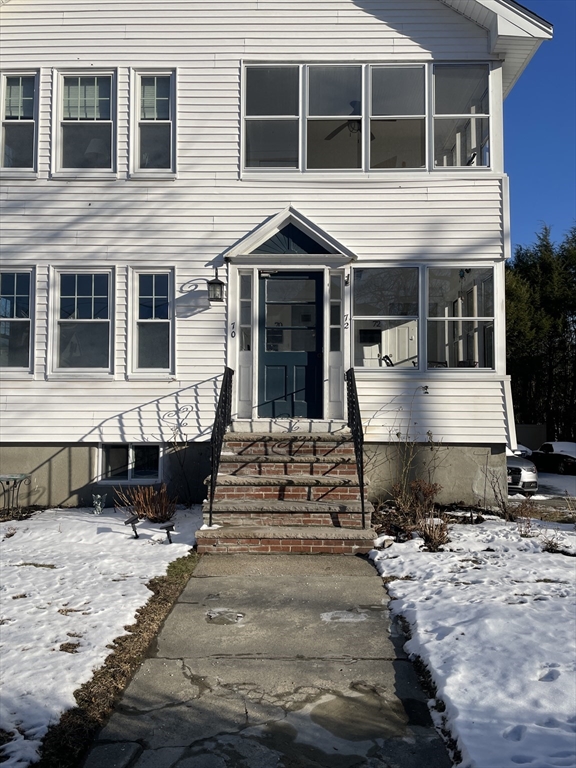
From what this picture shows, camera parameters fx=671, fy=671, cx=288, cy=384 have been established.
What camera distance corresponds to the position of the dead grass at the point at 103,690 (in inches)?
138

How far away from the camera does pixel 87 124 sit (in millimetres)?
10984

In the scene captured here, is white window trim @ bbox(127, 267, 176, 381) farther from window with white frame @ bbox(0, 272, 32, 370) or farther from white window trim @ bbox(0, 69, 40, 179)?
white window trim @ bbox(0, 69, 40, 179)

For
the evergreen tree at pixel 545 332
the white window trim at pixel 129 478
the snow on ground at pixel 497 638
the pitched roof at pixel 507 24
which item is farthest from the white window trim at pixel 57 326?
the evergreen tree at pixel 545 332

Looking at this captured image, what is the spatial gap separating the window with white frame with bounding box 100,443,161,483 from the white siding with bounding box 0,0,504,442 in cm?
31

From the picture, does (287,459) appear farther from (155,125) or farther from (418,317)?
(155,125)

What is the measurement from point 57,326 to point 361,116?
6003 millimetres

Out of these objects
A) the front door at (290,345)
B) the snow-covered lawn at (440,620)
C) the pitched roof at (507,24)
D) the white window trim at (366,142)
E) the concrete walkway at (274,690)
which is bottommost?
the concrete walkway at (274,690)

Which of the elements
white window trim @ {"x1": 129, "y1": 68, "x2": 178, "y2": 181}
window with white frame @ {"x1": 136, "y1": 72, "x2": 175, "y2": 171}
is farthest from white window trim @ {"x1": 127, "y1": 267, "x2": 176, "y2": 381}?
window with white frame @ {"x1": 136, "y1": 72, "x2": 175, "y2": 171}

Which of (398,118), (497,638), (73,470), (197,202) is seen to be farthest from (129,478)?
(398,118)

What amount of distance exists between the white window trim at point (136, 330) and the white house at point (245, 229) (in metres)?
0.03

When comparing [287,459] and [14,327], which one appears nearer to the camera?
[287,459]

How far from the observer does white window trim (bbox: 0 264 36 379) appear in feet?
35.1

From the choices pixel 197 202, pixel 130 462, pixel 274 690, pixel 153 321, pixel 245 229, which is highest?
pixel 197 202

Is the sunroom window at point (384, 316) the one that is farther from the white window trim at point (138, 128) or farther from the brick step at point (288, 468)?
the white window trim at point (138, 128)
